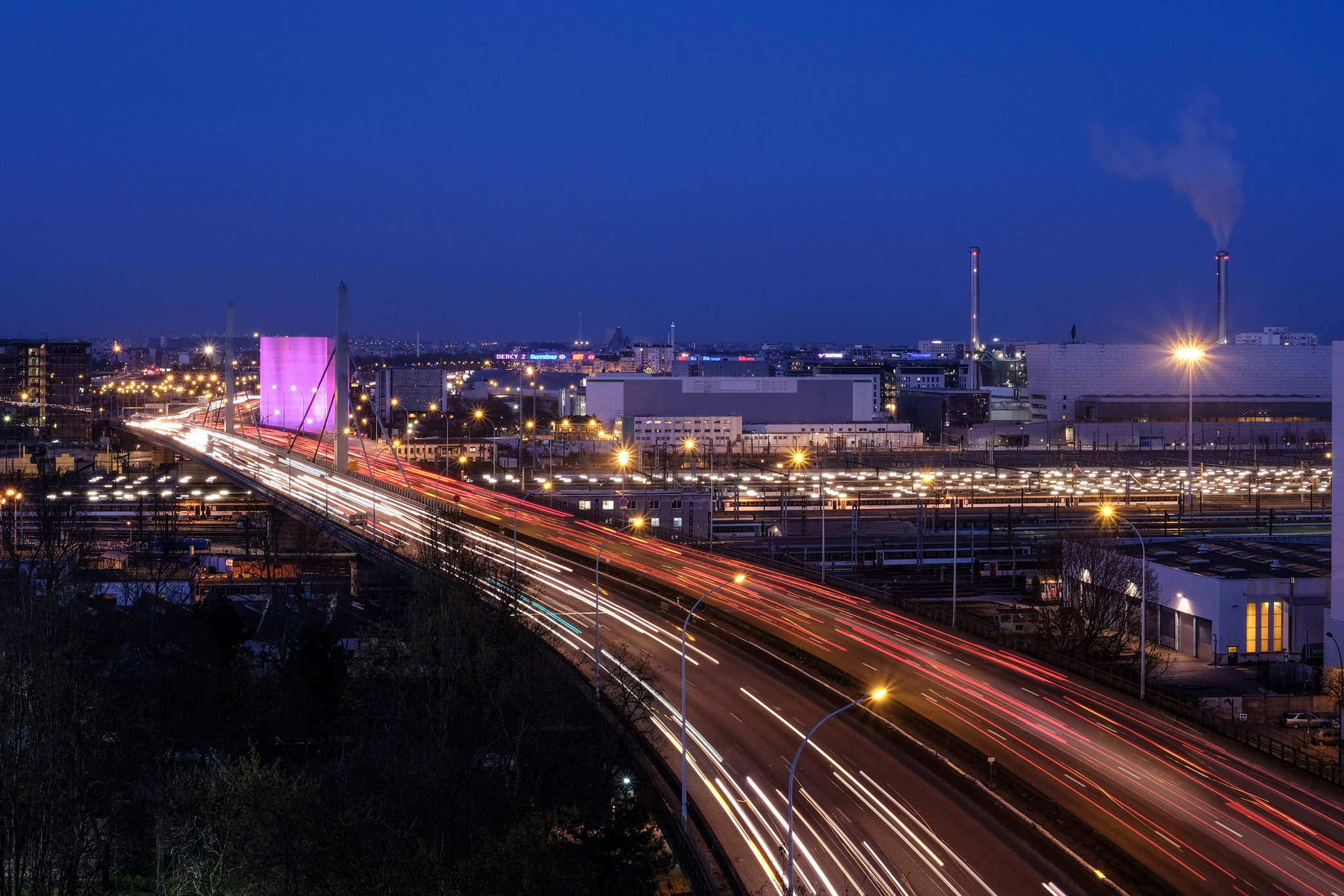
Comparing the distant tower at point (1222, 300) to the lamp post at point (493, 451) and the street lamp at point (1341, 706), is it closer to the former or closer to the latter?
the lamp post at point (493, 451)

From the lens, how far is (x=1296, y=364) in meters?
45.1

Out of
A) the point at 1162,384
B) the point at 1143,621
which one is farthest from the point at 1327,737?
the point at 1162,384

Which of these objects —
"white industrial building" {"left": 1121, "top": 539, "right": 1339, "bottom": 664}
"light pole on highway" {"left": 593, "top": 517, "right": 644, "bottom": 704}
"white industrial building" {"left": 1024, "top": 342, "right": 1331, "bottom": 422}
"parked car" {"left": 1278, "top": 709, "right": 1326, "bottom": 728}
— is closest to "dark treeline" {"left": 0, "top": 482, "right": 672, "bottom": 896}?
"light pole on highway" {"left": 593, "top": 517, "right": 644, "bottom": 704}

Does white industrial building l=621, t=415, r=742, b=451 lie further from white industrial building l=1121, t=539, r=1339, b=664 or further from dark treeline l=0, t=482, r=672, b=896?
dark treeline l=0, t=482, r=672, b=896

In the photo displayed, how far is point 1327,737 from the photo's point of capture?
31.8 ft

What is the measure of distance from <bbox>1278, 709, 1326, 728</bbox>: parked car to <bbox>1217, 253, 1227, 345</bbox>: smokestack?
39.9 metres

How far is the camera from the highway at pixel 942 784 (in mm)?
6000

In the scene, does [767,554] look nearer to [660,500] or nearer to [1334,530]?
[660,500]

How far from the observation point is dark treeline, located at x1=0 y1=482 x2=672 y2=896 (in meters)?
5.93

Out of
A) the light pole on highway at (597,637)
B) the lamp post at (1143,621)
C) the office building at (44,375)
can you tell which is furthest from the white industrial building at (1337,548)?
the office building at (44,375)

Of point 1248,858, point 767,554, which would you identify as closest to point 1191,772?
point 1248,858

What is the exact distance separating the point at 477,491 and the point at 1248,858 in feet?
58.9

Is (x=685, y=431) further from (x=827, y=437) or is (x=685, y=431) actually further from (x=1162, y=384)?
(x=1162, y=384)

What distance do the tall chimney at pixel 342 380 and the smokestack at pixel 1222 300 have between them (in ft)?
110
